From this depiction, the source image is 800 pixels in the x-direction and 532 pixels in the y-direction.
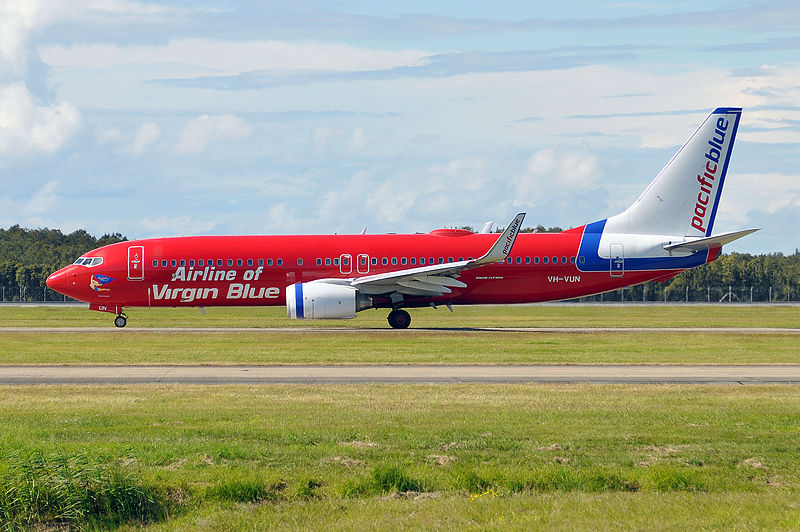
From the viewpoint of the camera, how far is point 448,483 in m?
12.9

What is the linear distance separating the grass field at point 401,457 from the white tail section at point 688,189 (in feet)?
76.6

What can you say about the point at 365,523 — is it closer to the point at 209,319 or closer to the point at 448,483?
the point at 448,483

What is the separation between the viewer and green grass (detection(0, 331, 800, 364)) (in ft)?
95.9

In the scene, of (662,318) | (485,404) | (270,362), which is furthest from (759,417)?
(662,318)

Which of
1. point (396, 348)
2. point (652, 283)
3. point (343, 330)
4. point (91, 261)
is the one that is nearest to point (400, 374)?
point (396, 348)

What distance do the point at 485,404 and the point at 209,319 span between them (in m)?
38.1

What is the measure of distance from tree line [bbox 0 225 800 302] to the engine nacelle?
49.1 meters

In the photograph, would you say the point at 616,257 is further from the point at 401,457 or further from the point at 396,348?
the point at 401,457

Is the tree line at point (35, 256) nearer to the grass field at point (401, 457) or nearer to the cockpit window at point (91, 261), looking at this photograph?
the cockpit window at point (91, 261)

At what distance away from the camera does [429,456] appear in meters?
14.2

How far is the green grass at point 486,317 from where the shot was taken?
4919 centimetres

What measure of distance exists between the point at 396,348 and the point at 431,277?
9901 mm

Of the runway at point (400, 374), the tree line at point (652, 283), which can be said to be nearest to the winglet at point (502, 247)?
the runway at point (400, 374)

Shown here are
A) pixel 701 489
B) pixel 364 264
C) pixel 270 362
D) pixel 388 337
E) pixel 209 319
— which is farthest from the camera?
pixel 209 319
